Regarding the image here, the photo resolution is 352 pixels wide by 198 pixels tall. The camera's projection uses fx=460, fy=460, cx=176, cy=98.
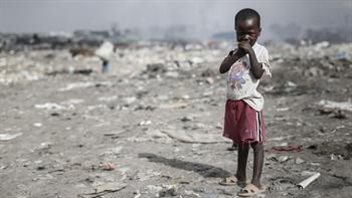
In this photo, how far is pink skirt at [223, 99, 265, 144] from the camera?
2768 mm

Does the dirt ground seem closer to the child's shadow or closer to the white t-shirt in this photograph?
the child's shadow

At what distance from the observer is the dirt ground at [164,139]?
10.2 ft

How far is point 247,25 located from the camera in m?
2.68

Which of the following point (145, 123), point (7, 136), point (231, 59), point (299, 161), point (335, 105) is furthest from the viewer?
point (335, 105)

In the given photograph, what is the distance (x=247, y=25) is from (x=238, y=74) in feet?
1.00

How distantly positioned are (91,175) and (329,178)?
1679 mm

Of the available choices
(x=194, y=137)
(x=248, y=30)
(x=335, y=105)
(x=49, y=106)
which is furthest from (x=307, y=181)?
(x=49, y=106)

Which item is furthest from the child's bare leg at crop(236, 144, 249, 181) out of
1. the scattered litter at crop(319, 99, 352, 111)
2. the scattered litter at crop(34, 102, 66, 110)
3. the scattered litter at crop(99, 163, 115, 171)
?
the scattered litter at crop(34, 102, 66, 110)

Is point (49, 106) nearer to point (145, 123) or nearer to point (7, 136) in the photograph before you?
point (7, 136)

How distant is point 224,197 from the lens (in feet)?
9.20

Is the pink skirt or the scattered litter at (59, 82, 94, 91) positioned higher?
the pink skirt

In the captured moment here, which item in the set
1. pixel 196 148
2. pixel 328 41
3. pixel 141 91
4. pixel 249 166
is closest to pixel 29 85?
pixel 141 91

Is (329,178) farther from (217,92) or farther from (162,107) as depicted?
(217,92)

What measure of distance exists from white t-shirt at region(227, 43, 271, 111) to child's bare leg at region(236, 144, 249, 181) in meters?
0.28
